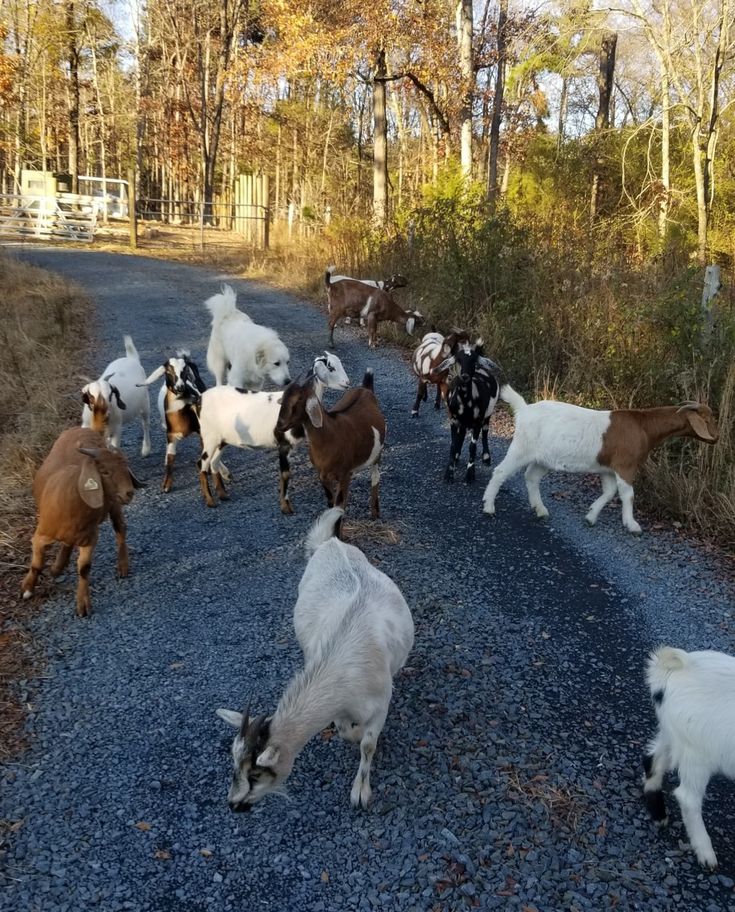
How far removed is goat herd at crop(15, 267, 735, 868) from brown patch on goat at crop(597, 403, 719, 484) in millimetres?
12

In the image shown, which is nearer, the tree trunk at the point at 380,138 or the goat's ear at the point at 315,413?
the goat's ear at the point at 315,413

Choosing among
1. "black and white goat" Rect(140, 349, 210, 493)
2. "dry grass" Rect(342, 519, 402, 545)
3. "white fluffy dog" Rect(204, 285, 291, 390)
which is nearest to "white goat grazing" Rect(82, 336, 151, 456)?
"black and white goat" Rect(140, 349, 210, 493)

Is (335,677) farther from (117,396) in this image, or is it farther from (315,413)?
(117,396)

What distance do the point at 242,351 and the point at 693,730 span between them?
6786mm

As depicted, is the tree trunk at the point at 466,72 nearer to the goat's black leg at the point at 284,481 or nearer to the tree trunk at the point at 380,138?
the tree trunk at the point at 380,138

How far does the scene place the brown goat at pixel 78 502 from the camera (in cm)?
466

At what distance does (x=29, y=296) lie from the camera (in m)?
14.9

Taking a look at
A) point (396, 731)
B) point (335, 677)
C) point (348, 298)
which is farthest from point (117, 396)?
point (348, 298)

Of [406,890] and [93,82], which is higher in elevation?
[93,82]

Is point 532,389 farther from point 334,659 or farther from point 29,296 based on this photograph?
point 29,296

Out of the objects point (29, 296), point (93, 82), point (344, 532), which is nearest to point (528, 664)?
point (344, 532)

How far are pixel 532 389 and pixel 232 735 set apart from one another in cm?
699

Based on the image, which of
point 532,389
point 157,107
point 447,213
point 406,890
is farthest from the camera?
point 157,107

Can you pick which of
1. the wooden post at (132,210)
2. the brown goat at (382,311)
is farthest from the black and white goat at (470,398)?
the wooden post at (132,210)
